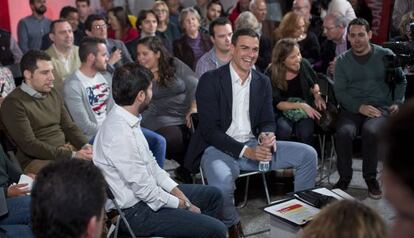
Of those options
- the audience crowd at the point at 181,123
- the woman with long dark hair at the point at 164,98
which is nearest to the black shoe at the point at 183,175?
the audience crowd at the point at 181,123

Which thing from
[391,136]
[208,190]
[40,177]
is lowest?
[208,190]

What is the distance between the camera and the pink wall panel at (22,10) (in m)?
6.65

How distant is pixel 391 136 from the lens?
2.38ft

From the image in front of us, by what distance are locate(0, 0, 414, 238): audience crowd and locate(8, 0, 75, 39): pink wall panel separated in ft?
3.13

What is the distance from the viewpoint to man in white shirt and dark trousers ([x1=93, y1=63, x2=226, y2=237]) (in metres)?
2.60

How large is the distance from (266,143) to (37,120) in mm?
1420

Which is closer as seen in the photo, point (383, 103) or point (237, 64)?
point (237, 64)

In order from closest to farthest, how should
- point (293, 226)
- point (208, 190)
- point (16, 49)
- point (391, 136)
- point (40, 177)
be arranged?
point (391, 136) < point (40, 177) < point (293, 226) < point (208, 190) < point (16, 49)

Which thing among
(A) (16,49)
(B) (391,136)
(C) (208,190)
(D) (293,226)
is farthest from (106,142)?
(A) (16,49)

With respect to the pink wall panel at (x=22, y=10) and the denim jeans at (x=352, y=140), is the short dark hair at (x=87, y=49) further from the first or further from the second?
the pink wall panel at (x=22, y=10)

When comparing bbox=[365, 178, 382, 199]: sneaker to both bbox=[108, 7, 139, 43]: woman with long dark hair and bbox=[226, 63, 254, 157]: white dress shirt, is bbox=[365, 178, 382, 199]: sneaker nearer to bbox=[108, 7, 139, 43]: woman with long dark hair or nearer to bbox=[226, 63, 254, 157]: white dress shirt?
bbox=[226, 63, 254, 157]: white dress shirt

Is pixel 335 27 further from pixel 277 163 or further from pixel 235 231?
pixel 235 231

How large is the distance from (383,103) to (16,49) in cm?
376

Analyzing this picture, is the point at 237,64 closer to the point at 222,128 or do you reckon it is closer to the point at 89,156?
the point at 222,128
